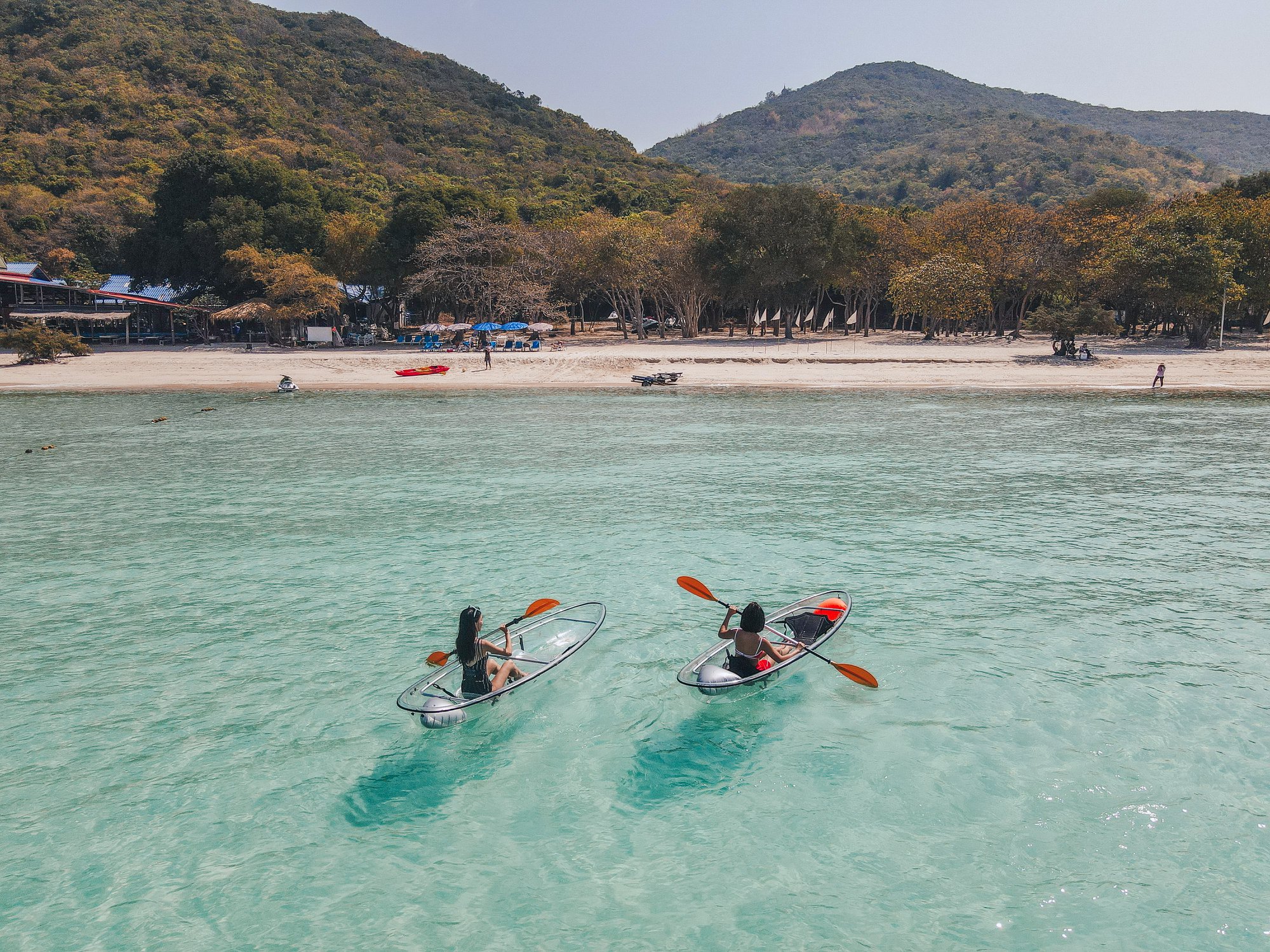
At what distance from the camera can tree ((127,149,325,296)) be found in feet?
201

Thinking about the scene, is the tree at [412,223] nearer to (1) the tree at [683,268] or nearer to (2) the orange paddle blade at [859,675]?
(1) the tree at [683,268]

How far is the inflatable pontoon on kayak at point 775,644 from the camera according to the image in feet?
29.6

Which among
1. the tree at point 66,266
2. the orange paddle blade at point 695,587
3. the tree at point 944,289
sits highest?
the tree at point 66,266

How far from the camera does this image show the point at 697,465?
2380 cm

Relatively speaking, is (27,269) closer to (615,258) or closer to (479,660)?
(615,258)

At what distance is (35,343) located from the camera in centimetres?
4744

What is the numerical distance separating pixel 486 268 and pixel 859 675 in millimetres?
52086

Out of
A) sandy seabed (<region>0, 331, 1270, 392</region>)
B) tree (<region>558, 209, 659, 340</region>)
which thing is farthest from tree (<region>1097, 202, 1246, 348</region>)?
tree (<region>558, 209, 659, 340</region>)

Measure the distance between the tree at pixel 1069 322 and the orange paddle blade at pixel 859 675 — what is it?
4474cm

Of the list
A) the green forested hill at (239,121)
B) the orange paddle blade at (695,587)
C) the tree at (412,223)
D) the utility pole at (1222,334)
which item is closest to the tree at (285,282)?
the tree at (412,223)

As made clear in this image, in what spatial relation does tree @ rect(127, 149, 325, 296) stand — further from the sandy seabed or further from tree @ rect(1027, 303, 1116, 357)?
tree @ rect(1027, 303, 1116, 357)

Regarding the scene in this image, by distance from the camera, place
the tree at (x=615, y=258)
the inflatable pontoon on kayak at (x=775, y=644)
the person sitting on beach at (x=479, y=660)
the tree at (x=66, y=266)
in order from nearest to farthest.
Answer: the person sitting on beach at (x=479, y=660) → the inflatable pontoon on kayak at (x=775, y=644) → the tree at (x=615, y=258) → the tree at (x=66, y=266)

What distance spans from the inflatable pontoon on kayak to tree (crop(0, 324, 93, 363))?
51.6 meters

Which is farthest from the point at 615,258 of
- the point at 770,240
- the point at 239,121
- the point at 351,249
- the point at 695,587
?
the point at 239,121
